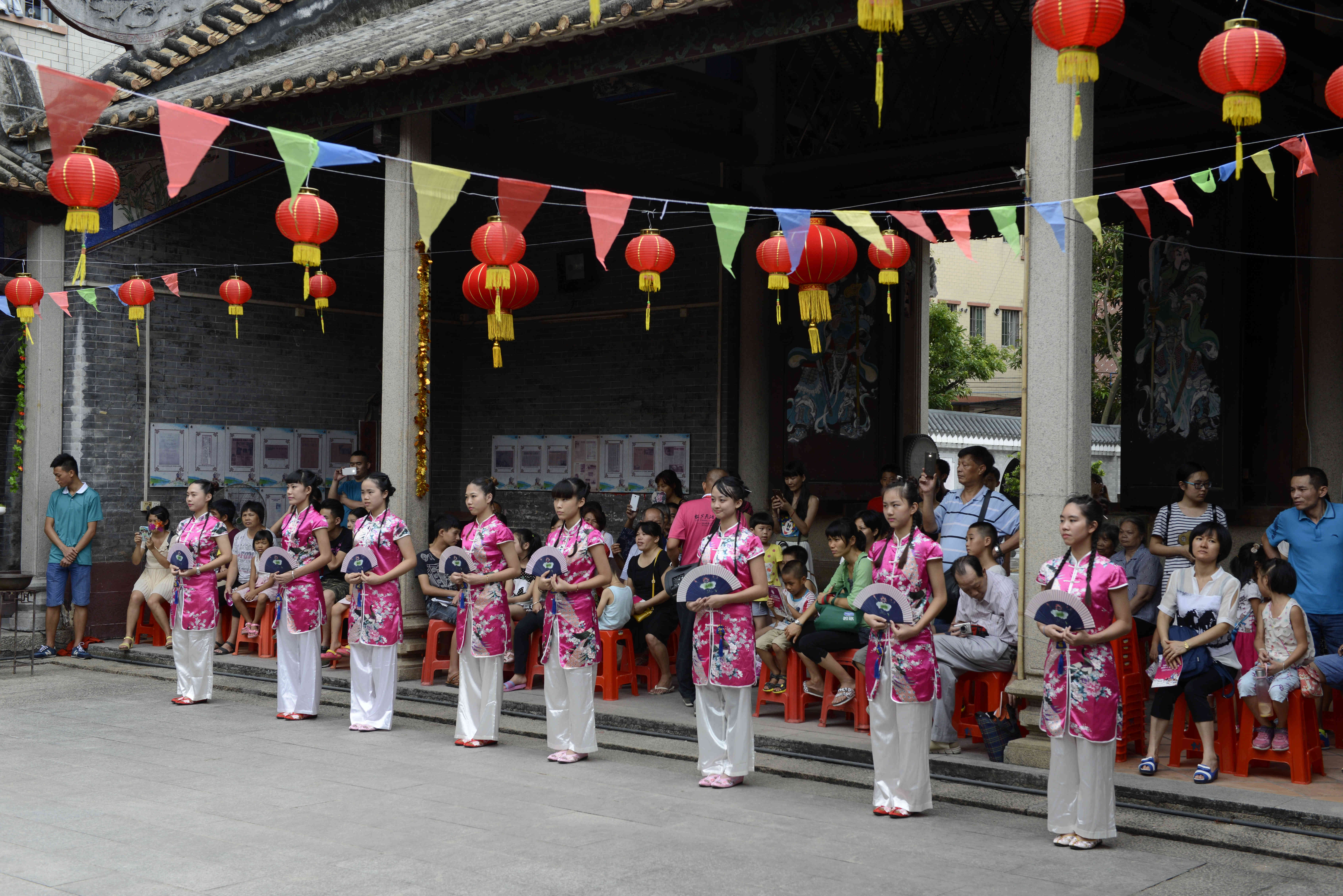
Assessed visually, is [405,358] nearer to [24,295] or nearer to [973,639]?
[24,295]

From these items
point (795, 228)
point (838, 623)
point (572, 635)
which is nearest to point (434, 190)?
point (795, 228)

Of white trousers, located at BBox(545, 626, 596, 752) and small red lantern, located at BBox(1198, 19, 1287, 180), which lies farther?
white trousers, located at BBox(545, 626, 596, 752)

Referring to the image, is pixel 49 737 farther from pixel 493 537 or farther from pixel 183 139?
pixel 183 139

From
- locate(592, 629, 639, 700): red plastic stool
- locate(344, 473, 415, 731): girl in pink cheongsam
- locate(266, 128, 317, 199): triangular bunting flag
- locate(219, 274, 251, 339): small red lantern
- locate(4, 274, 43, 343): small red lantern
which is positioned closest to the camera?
locate(266, 128, 317, 199): triangular bunting flag

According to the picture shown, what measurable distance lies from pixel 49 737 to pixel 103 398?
4.59m

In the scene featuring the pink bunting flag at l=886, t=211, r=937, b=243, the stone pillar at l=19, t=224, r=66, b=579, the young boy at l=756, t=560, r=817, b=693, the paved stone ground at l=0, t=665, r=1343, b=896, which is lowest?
the paved stone ground at l=0, t=665, r=1343, b=896

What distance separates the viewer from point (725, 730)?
651 centimetres

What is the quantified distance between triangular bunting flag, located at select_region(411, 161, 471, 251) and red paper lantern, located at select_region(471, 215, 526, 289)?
94cm

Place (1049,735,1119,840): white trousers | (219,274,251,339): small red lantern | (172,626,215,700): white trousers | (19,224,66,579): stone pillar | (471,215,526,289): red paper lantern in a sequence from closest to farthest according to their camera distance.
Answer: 1. (1049,735,1119,840): white trousers
2. (471,215,526,289): red paper lantern
3. (172,626,215,700): white trousers
4. (219,274,251,339): small red lantern
5. (19,224,66,579): stone pillar

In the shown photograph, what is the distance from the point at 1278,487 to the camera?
8.95 meters

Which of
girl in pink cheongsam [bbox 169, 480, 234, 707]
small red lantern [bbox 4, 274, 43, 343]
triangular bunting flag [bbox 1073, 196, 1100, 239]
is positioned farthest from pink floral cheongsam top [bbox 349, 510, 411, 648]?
triangular bunting flag [bbox 1073, 196, 1100, 239]

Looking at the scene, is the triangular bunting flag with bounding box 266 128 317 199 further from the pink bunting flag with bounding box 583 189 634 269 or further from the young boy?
the young boy

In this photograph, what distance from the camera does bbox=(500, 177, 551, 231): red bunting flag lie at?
22.9 ft

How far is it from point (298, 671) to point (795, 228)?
435 cm
